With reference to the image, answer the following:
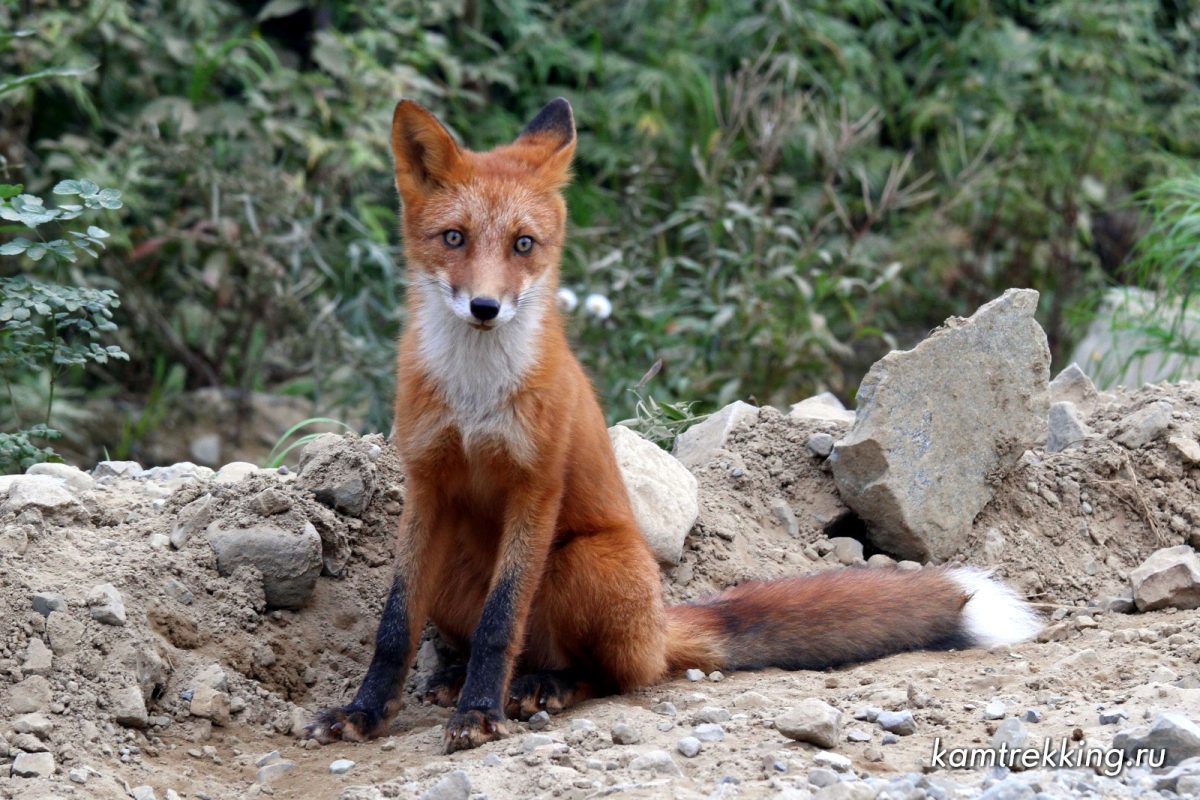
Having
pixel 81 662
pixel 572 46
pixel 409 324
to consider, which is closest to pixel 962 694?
pixel 409 324

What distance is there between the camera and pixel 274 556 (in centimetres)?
426

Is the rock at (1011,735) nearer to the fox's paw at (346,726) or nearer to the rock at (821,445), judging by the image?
the fox's paw at (346,726)

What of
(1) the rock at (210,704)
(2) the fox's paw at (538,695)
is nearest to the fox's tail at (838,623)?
(2) the fox's paw at (538,695)

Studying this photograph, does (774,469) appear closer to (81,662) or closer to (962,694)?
(962,694)

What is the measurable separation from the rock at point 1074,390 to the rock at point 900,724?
263 cm

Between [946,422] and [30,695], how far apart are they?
3.16 meters

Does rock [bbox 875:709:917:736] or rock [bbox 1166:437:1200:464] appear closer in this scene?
Result: rock [bbox 875:709:917:736]

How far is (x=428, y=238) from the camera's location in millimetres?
3867

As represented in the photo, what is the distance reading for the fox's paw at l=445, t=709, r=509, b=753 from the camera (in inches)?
142

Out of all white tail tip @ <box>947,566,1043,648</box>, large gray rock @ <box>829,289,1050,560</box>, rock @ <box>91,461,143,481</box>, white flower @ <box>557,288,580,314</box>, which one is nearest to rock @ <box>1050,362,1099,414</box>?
large gray rock @ <box>829,289,1050,560</box>

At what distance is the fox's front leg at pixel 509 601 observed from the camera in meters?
3.78

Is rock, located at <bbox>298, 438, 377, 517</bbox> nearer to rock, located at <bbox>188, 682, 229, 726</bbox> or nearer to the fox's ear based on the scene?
rock, located at <bbox>188, 682, 229, 726</bbox>

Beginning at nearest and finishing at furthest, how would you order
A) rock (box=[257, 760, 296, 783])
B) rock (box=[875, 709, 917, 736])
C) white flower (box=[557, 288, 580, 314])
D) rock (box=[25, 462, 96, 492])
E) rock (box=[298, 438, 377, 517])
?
rock (box=[875, 709, 917, 736]) < rock (box=[257, 760, 296, 783]) < rock (box=[298, 438, 377, 517]) < rock (box=[25, 462, 96, 492]) < white flower (box=[557, 288, 580, 314])

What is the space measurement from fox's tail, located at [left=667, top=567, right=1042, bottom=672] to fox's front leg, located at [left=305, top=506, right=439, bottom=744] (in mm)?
804
